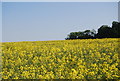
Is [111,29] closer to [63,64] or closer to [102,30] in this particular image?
[102,30]

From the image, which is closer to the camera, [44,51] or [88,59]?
[88,59]

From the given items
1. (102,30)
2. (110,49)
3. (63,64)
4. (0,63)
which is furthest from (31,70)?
(102,30)

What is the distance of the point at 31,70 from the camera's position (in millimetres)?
6922

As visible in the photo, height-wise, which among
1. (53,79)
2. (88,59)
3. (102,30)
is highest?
(102,30)

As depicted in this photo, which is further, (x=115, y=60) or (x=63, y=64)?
(x=115, y=60)

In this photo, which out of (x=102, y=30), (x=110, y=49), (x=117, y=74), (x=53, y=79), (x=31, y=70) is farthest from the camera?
(x=102, y=30)

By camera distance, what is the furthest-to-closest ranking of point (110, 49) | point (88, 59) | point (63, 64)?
point (110, 49) < point (88, 59) < point (63, 64)

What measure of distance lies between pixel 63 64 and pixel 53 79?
151 cm

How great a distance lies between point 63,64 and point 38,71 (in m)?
1.05

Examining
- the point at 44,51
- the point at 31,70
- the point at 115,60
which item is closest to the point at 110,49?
the point at 115,60

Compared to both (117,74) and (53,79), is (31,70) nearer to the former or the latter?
(53,79)

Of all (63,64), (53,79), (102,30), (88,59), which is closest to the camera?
(53,79)

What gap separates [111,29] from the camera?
20.5 metres

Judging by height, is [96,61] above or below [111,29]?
below
